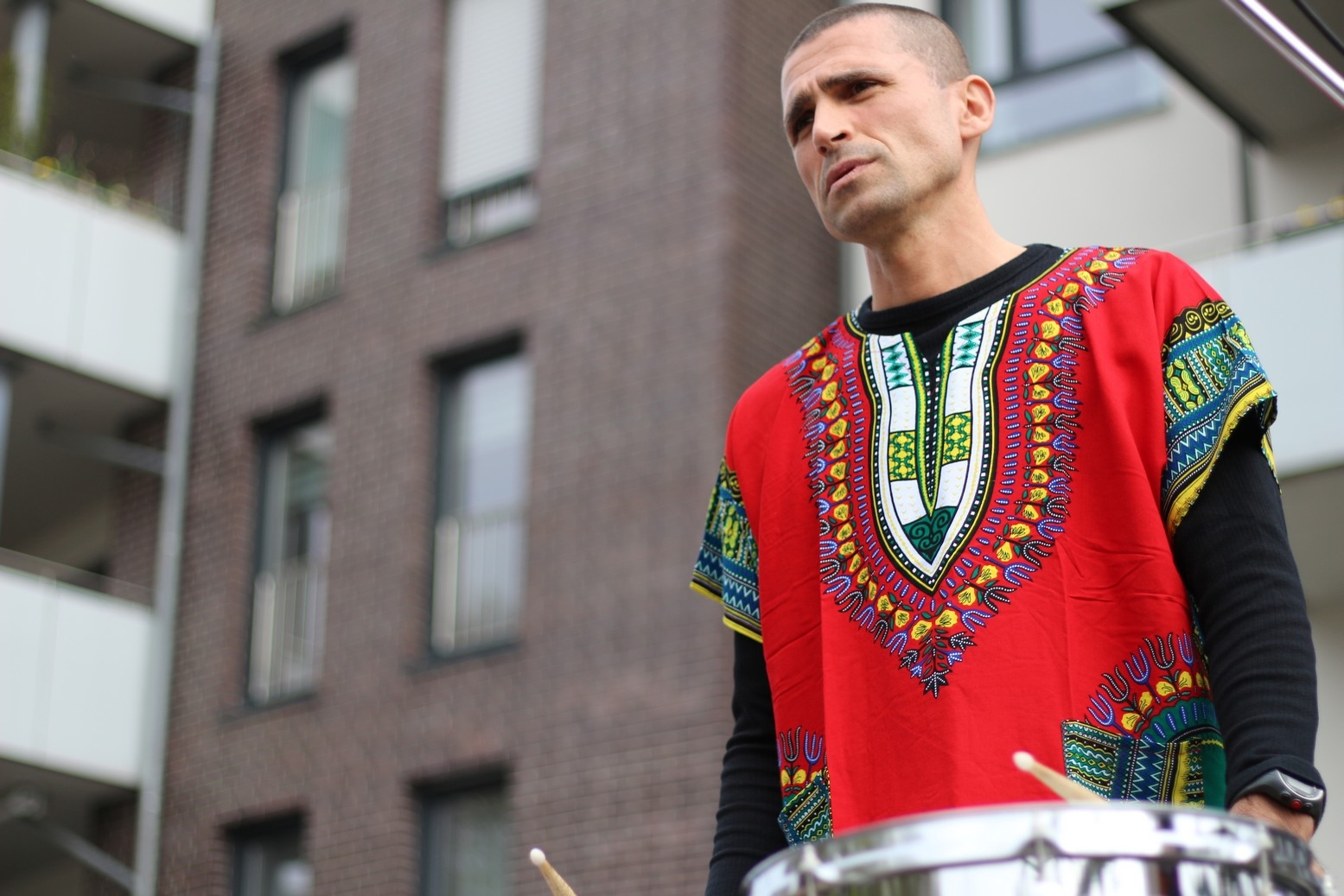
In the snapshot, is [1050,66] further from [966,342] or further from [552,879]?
[552,879]

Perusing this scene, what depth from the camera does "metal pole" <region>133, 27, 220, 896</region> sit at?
645 inches

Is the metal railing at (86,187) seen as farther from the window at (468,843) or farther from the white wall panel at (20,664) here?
the window at (468,843)

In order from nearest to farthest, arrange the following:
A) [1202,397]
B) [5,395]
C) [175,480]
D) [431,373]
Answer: [1202,397], [431,373], [5,395], [175,480]

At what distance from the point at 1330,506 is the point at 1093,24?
4.65 m

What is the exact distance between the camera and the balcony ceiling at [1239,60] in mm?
10406

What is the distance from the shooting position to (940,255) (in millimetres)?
2742

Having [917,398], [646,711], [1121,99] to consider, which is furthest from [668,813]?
[917,398]

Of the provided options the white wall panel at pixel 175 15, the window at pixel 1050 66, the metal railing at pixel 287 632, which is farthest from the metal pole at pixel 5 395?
the window at pixel 1050 66

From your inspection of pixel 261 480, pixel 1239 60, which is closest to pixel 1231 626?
pixel 1239 60

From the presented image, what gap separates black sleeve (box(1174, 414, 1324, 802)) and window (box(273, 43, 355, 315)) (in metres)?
14.7

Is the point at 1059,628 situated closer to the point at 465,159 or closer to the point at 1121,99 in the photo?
the point at 1121,99

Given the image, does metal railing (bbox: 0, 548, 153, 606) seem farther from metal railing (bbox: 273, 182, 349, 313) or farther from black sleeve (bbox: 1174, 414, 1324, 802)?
black sleeve (bbox: 1174, 414, 1324, 802)

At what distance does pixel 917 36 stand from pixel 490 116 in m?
13.6

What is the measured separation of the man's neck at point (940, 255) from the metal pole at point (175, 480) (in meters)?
14.5
